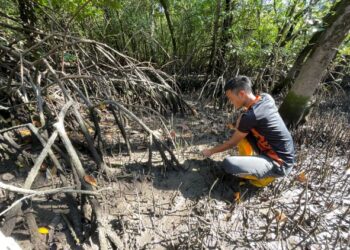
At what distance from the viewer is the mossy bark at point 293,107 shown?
131 inches

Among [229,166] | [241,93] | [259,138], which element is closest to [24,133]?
[229,166]

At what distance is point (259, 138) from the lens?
253 centimetres

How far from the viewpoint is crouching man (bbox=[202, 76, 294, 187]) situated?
236cm

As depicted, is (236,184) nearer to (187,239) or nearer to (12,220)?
(187,239)

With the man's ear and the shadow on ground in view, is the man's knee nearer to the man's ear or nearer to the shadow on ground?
the shadow on ground

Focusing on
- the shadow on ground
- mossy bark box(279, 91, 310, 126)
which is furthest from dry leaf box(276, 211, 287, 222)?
mossy bark box(279, 91, 310, 126)

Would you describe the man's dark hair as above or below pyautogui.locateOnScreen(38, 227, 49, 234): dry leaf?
above

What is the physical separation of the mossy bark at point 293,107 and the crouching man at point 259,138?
1.06 metres

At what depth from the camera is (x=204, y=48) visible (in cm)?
548

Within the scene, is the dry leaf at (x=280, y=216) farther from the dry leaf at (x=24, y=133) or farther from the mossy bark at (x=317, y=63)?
the dry leaf at (x=24, y=133)

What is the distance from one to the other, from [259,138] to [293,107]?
1.17 meters

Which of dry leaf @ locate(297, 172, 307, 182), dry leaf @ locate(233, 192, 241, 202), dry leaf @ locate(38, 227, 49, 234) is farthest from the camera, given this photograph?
dry leaf @ locate(297, 172, 307, 182)

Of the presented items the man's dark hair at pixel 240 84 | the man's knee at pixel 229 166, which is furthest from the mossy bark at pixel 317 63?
the man's knee at pixel 229 166

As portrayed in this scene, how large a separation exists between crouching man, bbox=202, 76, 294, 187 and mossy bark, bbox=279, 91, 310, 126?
41.9 inches
